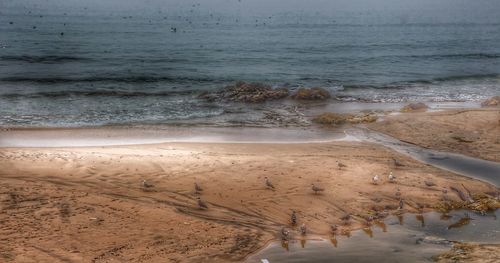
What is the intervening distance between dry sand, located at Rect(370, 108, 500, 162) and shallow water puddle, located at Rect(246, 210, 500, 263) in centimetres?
786

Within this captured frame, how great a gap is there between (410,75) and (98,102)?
1183 inches

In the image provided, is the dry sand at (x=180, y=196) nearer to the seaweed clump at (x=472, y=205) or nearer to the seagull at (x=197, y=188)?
the seagull at (x=197, y=188)

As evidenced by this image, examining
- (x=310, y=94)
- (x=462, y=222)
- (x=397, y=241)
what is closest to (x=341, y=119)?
(x=310, y=94)

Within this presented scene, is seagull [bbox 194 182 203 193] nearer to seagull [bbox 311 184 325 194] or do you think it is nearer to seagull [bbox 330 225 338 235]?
seagull [bbox 311 184 325 194]

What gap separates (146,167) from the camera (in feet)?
63.9

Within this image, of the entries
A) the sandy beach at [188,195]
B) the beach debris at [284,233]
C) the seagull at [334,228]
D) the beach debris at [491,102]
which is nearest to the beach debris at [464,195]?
the sandy beach at [188,195]

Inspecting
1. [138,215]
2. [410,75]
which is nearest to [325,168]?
[138,215]

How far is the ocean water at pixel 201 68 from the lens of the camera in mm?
33188

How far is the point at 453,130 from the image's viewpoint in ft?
86.4

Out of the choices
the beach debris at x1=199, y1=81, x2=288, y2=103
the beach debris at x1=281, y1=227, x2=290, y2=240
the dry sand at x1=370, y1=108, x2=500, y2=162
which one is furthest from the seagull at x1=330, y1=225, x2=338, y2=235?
the beach debris at x1=199, y1=81, x2=288, y2=103

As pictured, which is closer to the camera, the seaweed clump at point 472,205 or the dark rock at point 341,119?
the seaweed clump at point 472,205

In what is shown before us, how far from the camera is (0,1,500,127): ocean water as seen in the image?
33188mm

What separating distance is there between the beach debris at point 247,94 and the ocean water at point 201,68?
4.17 ft

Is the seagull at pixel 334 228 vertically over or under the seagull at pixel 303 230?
under
